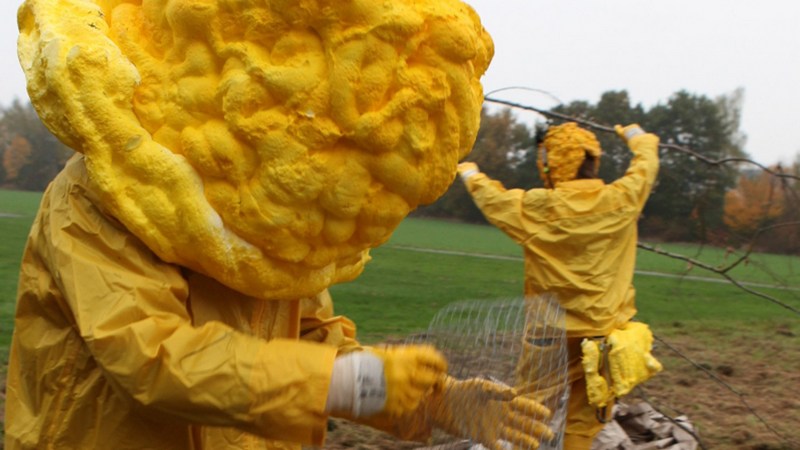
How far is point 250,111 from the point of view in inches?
64.8

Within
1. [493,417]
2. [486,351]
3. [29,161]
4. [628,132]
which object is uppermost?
[628,132]

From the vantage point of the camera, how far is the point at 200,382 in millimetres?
1511

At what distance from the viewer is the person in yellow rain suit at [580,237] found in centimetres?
467

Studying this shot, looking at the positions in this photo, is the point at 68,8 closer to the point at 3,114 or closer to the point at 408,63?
the point at 408,63

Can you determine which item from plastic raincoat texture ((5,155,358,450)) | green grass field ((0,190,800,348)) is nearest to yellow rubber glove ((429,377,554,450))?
plastic raincoat texture ((5,155,358,450))

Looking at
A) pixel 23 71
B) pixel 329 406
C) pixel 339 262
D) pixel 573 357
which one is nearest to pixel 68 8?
pixel 23 71

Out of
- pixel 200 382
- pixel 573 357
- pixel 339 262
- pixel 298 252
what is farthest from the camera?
pixel 573 357

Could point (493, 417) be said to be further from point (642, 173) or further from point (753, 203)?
point (753, 203)

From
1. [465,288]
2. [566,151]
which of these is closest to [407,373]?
[566,151]

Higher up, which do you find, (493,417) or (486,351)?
(486,351)

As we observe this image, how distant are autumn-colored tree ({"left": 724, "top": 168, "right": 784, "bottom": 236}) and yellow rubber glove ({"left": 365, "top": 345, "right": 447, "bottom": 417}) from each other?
3933mm

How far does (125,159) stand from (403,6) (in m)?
0.64

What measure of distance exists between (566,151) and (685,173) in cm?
411

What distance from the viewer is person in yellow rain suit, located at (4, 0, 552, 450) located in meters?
1.55
